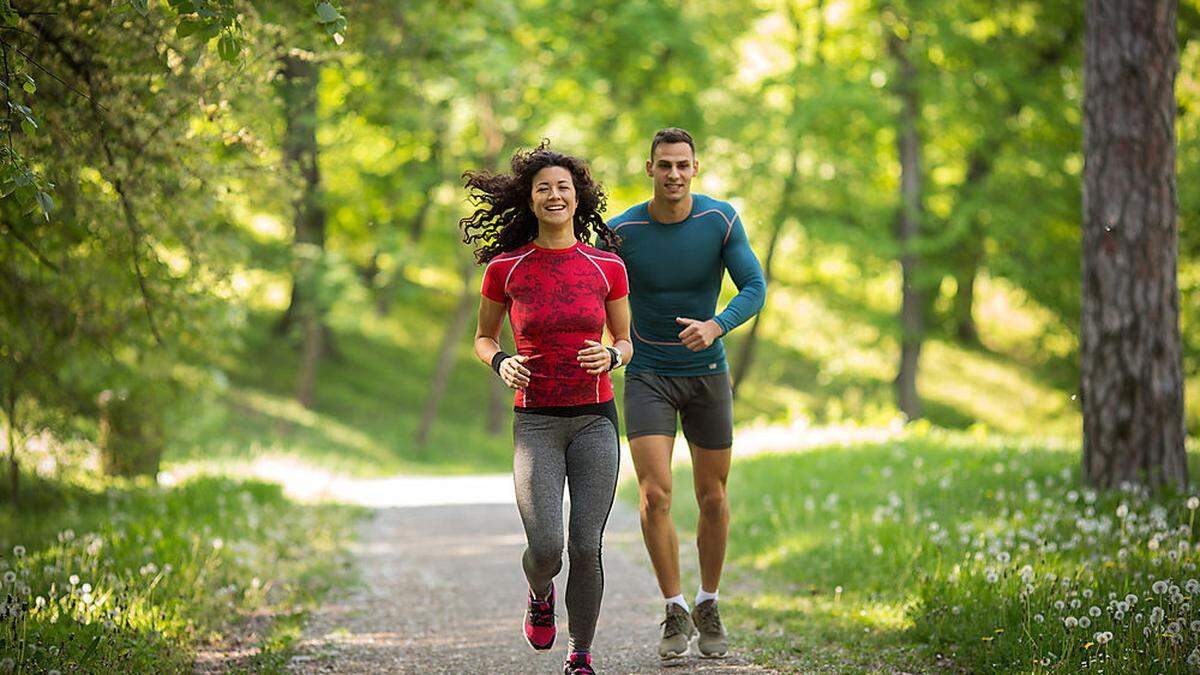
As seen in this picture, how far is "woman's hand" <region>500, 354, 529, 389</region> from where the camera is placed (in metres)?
4.94

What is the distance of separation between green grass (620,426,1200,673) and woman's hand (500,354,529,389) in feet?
6.66

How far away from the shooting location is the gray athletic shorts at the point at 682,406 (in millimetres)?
5871

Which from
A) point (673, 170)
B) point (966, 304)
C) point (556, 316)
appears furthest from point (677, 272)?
point (966, 304)

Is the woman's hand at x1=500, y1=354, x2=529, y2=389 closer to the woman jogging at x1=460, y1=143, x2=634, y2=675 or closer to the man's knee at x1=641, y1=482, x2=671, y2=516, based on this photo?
the woman jogging at x1=460, y1=143, x2=634, y2=675

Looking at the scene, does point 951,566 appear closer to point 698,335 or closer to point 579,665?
point 698,335

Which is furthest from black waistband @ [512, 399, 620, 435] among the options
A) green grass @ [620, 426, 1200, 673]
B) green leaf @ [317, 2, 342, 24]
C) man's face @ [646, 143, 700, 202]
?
green leaf @ [317, 2, 342, 24]

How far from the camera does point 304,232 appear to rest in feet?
84.1

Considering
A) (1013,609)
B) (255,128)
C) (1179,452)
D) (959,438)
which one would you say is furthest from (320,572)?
(959,438)

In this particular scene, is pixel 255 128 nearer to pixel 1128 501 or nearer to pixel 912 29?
pixel 1128 501

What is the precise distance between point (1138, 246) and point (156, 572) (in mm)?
7143

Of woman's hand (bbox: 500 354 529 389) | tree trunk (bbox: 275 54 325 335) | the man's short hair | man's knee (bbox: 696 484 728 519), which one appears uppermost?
tree trunk (bbox: 275 54 325 335)

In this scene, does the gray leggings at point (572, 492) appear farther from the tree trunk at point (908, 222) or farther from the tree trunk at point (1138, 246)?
the tree trunk at point (908, 222)

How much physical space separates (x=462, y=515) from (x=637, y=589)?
4.89 m

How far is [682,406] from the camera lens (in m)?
6.05
